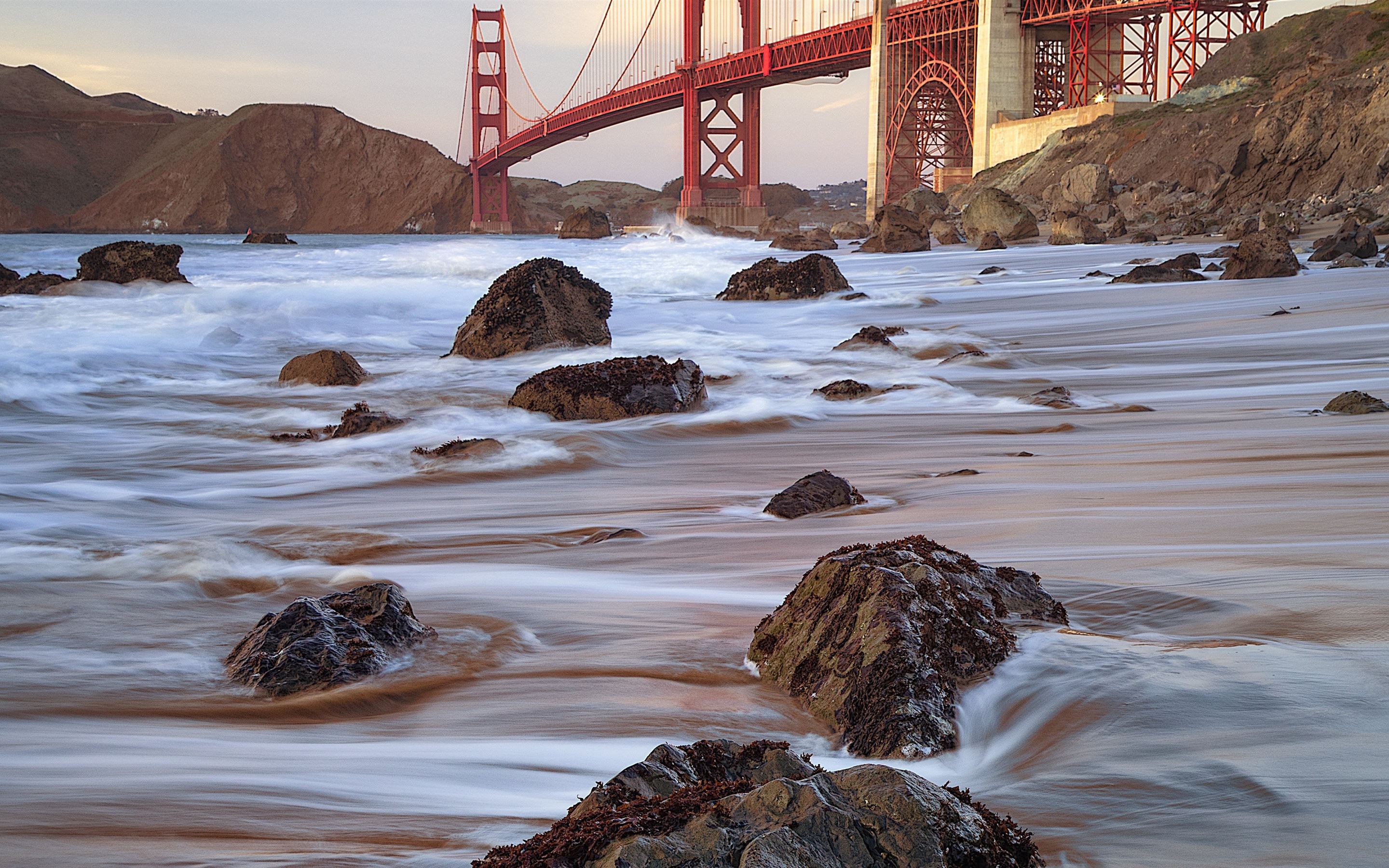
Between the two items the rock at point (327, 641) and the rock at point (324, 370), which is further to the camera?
the rock at point (324, 370)

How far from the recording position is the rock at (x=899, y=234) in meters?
20.4

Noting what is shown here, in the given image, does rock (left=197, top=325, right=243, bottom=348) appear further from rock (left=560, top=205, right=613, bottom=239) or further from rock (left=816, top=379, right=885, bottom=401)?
rock (left=560, top=205, right=613, bottom=239)

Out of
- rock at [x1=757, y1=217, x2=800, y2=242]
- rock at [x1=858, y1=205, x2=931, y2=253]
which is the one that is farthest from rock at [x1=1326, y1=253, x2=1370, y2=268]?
rock at [x1=757, y1=217, x2=800, y2=242]

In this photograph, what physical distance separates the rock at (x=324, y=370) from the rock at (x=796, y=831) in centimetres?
649

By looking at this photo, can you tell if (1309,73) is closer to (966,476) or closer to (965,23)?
(965,23)

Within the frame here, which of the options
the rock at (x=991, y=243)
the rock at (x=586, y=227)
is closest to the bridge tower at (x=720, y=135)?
the rock at (x=586, y=227)

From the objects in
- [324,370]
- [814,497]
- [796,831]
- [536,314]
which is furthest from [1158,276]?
[796,831]

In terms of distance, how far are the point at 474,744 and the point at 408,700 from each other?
11.8 inches

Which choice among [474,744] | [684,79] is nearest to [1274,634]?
[474,744]

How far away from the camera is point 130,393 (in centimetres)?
728

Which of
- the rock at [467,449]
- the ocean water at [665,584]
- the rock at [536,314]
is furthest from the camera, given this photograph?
the rock at [536,314]

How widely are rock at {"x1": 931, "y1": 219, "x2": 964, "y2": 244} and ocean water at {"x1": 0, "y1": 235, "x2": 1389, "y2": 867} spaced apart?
1460 cm

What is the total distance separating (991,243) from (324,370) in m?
14.3

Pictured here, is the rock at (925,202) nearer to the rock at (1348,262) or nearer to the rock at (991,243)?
the rock at (991,243)
